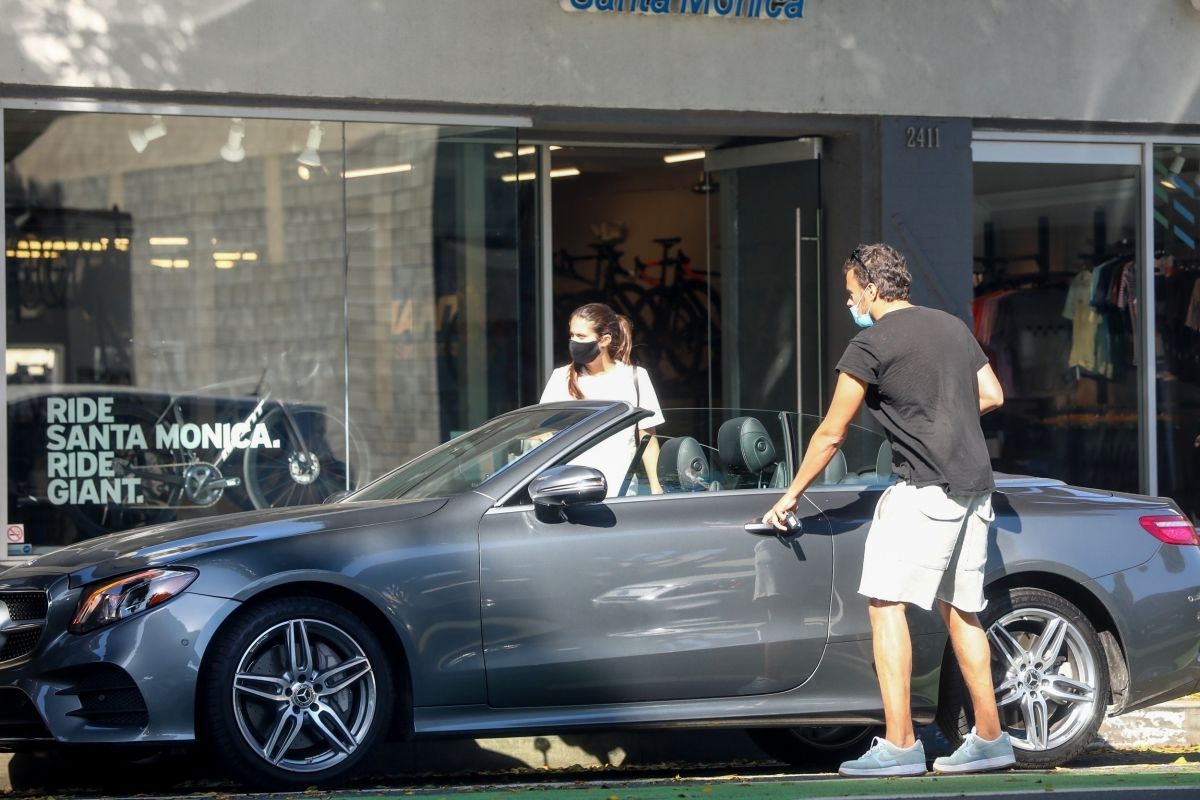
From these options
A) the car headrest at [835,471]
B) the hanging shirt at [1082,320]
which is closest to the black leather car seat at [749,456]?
the car headrest at [835,471]

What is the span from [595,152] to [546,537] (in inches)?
262

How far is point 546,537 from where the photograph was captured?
5.84 m

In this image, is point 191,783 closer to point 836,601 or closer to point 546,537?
point 546,537

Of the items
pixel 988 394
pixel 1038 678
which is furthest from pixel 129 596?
pixel 1038 678

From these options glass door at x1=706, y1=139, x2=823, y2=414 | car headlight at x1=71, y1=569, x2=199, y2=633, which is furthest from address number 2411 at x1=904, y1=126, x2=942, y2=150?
car headlight at x1=71, y1=569, x2=199, y2=633

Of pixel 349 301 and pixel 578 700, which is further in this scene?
pixel 349 301

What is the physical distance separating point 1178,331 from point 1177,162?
1.26 metres

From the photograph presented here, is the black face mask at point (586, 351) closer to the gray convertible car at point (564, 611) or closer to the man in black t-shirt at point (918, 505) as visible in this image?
the gray convertible car at point (564, 611)

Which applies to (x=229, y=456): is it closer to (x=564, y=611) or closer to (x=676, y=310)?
(x=564, y=611)

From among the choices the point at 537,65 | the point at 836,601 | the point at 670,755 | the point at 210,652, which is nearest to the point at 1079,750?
the point at 836,601

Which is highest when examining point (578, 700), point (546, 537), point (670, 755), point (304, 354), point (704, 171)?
point (704, 171)

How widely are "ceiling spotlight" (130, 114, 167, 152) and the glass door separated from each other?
13.9 ft

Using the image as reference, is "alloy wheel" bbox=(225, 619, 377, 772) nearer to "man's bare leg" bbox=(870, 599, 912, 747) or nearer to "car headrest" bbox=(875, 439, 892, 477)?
"man's bare leg" bbox=(870, 599, 912, 747)

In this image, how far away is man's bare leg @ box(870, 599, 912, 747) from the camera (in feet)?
19.1
